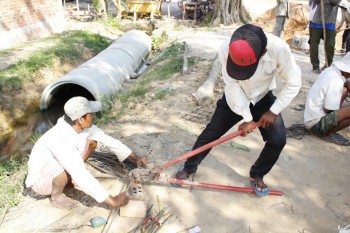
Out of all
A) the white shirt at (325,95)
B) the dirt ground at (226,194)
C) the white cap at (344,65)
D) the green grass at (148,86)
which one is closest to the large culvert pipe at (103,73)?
the green grass at (148,86)

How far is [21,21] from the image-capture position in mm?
10203

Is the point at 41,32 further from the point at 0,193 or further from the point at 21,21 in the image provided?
the point at 0,193

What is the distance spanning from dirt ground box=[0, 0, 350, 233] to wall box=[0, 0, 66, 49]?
6.87m

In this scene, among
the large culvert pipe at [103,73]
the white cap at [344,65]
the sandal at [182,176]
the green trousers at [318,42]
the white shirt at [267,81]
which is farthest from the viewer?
the large culvert pipe at [103,73]

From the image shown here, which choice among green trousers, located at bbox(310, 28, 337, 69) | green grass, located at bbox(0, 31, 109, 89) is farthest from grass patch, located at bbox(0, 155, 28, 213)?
green trousers, located at bbox(310, 28, 337, 69)

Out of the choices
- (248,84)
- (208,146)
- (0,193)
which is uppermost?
(248,84)

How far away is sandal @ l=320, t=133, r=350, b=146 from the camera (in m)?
4.20

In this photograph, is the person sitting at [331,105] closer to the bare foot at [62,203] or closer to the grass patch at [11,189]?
the bare foot at [62,203]

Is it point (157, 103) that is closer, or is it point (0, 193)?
point (0, 193)

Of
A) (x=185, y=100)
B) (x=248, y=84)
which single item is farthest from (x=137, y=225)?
(x=185, y=100)

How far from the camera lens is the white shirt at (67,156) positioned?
2744 mm

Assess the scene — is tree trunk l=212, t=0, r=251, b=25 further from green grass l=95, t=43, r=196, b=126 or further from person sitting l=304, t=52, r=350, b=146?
person sitting l=304, t=52, r=350, b=146

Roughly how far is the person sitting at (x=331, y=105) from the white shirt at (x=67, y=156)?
304 cm

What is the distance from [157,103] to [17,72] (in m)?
4.22
